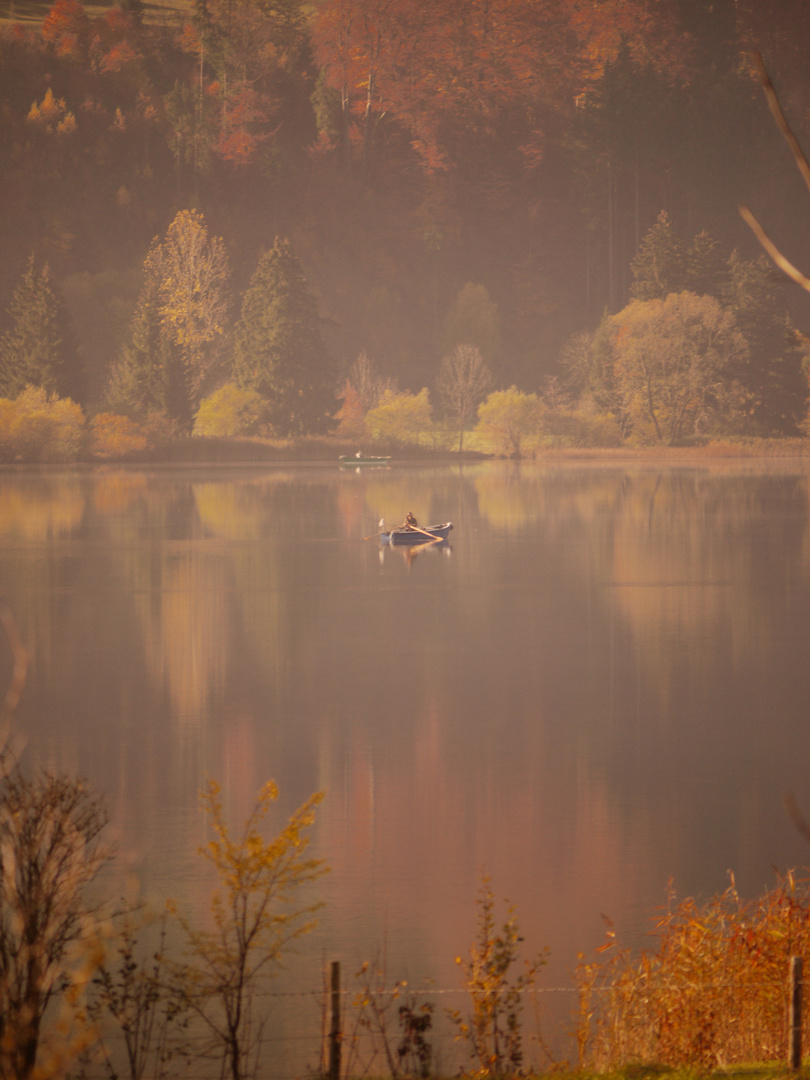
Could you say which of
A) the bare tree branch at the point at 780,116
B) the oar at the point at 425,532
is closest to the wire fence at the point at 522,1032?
the bare tree branch at the point at 780,116

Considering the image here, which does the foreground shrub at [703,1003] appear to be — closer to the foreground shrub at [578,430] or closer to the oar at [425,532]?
the oar at [425,532]

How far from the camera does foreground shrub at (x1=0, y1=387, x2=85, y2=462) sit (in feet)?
238

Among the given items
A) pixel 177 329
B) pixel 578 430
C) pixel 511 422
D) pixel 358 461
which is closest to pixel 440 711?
pixel 358 461

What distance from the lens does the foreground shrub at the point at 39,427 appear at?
72688mm

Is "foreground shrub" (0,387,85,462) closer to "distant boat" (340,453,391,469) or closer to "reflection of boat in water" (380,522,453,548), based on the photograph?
"distant boat" (340,453,391,469)

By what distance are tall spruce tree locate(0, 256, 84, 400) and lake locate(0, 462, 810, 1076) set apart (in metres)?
40.0

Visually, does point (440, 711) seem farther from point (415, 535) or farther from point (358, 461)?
point (358, 461)

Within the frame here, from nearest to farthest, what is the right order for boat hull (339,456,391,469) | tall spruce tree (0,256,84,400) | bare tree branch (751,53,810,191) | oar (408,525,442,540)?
bare tree branch (751,53,810,191) < oar (408,525,442,540) < tall spruce tree (0,256,84,400) < boat hull (339,456,391,469)

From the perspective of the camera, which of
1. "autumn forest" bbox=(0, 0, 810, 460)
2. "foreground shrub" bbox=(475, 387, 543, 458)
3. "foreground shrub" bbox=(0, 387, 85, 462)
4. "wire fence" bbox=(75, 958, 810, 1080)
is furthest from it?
"autumn forest" bbox=(0, 0, 810, 460)

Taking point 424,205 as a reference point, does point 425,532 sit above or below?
below

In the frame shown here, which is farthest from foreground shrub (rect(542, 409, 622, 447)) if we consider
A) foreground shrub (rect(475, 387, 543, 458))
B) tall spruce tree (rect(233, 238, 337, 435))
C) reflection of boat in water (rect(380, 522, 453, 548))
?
reflection of boat in water (rect(380, 522, 453, 548))

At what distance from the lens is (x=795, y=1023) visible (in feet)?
19.4

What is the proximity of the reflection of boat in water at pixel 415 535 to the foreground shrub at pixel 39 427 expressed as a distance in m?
41.8

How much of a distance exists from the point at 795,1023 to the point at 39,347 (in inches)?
2981
